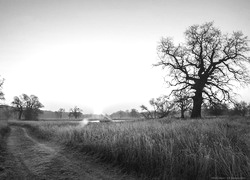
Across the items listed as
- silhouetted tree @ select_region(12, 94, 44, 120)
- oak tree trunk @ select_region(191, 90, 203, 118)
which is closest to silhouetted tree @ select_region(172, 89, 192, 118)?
oak tree trunk @ select_region(191, 90, 203, 118)

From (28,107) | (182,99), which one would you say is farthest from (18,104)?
(182,99)

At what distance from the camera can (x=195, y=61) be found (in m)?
15.7

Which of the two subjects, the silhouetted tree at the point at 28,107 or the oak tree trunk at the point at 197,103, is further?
the silhouetted tree at the point at 28,107

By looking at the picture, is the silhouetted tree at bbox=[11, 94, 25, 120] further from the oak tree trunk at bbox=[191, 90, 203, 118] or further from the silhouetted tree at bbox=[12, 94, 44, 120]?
the oak tree trunk at bbox=[191, 90, 203, 118]

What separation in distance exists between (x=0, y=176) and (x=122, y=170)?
3.09 meters

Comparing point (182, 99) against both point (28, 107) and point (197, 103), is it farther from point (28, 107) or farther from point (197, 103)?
point (28, 107)

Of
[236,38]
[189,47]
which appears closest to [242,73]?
[236,38]

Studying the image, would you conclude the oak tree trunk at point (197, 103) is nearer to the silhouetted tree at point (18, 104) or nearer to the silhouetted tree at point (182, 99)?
the silhouetted tree at point (182, 99)

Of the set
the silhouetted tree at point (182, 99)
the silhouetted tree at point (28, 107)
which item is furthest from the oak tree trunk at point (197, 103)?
the silhouetted tree at point (28, 107)

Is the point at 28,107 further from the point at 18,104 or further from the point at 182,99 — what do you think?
the point at 182,99

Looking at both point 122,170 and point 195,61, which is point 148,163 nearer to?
point 122,170

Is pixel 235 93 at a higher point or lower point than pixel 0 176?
higher

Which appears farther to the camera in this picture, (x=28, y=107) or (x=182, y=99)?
(x=28, y=107)

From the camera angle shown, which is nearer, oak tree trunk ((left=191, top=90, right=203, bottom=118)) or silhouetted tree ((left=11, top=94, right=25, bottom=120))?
oak tree trunk ((left=191, top=90, right=203, bottom=118))
